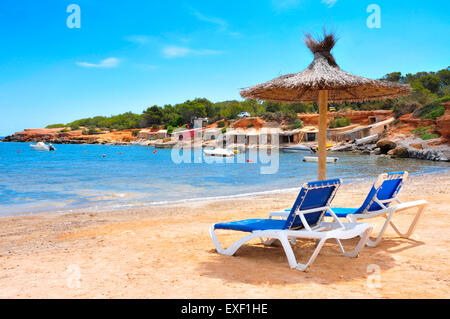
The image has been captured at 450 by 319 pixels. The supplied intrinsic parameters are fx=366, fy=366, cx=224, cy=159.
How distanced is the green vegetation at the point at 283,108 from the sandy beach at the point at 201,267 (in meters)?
43.2

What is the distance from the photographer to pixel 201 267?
4.01 metres

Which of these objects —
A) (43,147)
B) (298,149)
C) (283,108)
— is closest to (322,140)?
(298,149)

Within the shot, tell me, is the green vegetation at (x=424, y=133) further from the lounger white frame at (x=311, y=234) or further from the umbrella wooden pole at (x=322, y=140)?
the lounger white frame at (x=311, y=234)

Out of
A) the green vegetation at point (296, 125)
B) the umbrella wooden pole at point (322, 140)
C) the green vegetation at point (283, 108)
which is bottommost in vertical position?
the umbrella wooden pole at point (322, 140)

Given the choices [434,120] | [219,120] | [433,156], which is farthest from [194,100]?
[433,156]

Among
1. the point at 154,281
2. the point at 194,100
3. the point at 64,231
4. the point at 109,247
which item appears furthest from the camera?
the point at 194,100

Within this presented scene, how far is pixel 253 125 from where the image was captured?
7394 cm

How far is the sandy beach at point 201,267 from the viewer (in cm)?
322

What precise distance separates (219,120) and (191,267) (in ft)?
280

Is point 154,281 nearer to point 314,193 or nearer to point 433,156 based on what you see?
point 314,193

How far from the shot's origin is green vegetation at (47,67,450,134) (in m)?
51.2

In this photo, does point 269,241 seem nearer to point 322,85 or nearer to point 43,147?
point 322,85

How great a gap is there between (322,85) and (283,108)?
247 ft

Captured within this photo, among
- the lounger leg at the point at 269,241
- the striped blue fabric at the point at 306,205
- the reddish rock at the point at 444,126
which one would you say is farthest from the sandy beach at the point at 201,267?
the reddish rock at the point at 444,126
